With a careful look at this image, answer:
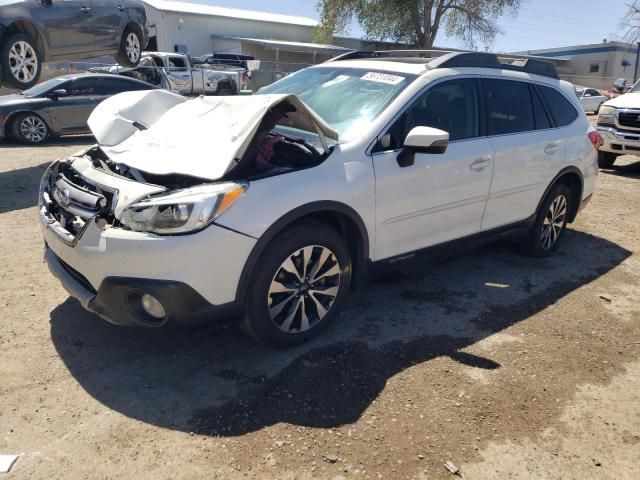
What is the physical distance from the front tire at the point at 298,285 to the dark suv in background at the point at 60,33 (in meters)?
6.13

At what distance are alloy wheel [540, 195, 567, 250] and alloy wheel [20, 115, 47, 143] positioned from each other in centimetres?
956

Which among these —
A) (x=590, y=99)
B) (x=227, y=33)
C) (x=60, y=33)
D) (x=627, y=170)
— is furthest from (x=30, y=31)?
(x=227, y=33)

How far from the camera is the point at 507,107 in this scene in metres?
4.39

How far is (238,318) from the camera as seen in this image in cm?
297

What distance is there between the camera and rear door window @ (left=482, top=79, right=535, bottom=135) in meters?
4.23

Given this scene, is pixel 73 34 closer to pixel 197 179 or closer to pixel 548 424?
pixel 197 179

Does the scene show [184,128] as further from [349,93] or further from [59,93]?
[59,93]

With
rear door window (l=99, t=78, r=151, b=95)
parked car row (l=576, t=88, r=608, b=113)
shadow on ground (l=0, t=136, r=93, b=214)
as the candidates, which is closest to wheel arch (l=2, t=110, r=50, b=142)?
shadow on ground (l=0, t=136, r=93, b=214)

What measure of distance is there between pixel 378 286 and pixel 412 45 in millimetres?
37284

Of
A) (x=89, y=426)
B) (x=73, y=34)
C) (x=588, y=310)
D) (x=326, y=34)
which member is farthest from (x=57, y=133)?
(x=326, y=34)

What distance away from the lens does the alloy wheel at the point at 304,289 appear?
3109 millimetres

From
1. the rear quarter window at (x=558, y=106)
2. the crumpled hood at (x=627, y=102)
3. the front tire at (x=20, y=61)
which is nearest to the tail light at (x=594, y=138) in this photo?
the rear quarter window at (x=558, y=106)

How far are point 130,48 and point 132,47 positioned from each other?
3.3 inches

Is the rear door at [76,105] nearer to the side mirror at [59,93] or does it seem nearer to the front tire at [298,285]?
the side mirror at [59,93]
